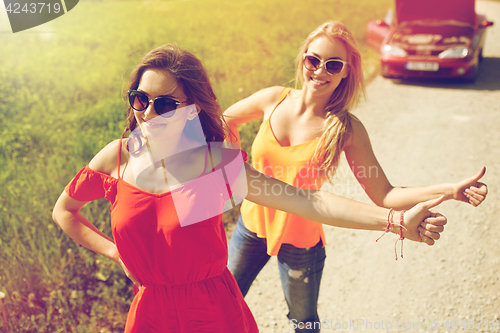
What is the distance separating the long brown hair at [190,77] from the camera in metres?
1.53

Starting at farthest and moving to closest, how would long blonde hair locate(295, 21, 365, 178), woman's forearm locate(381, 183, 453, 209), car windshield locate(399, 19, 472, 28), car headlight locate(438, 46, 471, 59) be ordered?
car windshield locate(399, 19, 472, 28) → car headlight locate(438, 46, 471, 59) → long blonde hair locate(295, 21, 365, 178) → woman's forearm locate(381, 183, 453, 209)

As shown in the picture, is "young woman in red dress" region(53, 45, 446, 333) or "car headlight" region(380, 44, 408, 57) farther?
"car headlight" region(380, 44, 408, 57)

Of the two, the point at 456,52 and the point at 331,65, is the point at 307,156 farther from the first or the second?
the point at 456,52

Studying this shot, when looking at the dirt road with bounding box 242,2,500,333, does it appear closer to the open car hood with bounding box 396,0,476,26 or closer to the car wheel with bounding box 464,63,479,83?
the car wheel with bounding box 464,63,479,83

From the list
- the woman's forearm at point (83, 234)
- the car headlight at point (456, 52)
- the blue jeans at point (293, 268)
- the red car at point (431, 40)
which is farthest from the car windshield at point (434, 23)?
the woman's forearm at point (83, 234)

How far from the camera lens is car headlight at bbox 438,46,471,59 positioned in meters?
7.28

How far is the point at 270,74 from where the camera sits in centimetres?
669

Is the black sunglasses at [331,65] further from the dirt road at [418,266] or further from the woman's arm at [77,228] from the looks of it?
the woman's arm at [77,228]

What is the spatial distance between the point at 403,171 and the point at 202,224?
381 cm

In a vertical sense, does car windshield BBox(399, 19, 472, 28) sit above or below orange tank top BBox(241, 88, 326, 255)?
below

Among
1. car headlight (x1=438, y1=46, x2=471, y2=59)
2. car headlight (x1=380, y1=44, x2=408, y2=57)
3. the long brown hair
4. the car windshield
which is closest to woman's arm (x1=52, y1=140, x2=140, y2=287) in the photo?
the long brown hair

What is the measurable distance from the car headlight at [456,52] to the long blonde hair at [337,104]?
600cm

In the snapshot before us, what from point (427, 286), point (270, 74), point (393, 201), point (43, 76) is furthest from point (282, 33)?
point (393, 201)

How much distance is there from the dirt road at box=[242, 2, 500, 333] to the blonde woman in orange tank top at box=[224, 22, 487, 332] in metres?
0.81
